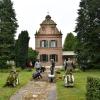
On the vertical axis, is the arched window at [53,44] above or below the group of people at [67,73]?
above

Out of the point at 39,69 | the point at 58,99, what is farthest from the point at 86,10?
the point at 58,99

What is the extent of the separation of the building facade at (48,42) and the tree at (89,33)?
18911 millimetres

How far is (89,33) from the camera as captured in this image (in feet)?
191

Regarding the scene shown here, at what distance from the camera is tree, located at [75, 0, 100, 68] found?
58.2 m

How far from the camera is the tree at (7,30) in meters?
63.0

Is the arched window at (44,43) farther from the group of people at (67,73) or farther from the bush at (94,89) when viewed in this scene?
the bush at (94,89)

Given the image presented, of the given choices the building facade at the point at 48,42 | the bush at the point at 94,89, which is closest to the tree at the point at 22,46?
the building facade at the point at 48,42

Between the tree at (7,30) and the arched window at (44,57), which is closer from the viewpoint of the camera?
the tree at (7,30)

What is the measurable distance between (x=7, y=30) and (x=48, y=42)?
18637 mm

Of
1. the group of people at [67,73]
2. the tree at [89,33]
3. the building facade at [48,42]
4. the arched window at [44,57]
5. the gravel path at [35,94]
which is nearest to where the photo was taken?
the gravel path at [35,94]

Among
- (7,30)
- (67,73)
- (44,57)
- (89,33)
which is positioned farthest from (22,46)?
(67,73)

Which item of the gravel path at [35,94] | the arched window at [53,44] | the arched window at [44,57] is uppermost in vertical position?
the arched window at [53,44]

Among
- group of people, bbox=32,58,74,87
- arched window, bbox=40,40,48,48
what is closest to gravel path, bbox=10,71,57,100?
group of people, bbox=32,58,74,87

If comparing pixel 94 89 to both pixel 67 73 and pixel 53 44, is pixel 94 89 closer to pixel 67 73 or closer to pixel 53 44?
pixel 67 73
